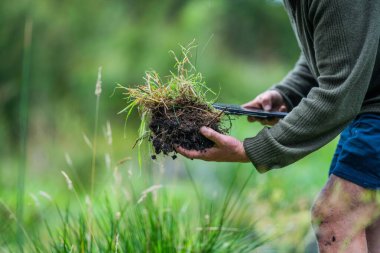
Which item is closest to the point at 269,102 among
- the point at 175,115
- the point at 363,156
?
the point at 363,156

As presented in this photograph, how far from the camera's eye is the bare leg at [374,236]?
304cm

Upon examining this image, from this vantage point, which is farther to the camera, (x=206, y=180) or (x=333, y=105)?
(x=206, y=180)

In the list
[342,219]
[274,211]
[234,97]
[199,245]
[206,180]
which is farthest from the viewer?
[234,97]

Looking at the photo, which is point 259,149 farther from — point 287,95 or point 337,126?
point 287,95

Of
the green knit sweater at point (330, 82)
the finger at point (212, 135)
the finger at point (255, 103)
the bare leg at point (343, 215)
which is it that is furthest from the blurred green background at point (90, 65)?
the finger at point (212, 135)

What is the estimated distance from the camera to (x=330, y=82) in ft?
8.87

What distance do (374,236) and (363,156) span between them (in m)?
0.42

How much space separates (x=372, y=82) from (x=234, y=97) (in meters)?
6.63

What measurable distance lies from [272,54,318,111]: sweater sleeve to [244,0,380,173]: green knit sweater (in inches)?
27.1

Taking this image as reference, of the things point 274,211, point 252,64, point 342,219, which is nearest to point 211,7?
point 252,64

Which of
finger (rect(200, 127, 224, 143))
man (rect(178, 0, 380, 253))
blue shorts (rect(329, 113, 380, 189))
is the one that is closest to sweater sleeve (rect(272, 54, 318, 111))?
man (rect(178, 0, 380, 253))

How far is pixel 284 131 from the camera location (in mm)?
2717

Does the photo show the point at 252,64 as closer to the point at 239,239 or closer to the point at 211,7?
the point at 211,7

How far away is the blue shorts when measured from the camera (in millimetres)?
2812
